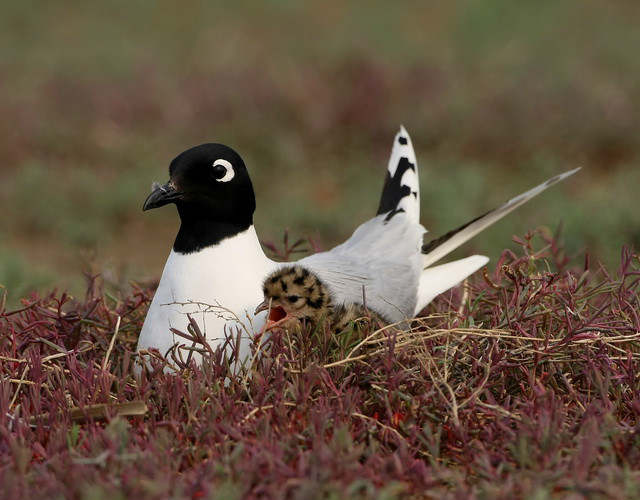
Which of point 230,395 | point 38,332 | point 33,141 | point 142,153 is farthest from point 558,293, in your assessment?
point 33,141

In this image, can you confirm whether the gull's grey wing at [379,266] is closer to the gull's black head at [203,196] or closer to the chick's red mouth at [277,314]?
the chick's red mouth at [277,314]

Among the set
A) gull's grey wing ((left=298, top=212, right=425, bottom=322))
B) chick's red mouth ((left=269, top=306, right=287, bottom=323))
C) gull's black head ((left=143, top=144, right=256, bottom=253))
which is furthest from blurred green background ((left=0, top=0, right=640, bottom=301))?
chick's red mouth ((left=269, top=306, right=287, bottom=323))

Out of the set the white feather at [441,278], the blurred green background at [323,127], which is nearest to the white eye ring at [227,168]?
the white feather at [441,278]

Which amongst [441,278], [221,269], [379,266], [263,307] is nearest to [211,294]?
[221,269]

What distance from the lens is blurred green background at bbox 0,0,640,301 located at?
7484 mm

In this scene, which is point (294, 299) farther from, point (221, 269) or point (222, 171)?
point (222, 171)

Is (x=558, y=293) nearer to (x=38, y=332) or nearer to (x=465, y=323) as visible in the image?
(x=465, y=323)

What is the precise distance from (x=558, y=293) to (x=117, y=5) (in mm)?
11194

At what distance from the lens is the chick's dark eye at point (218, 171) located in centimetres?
370

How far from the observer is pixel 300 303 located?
3.45 m

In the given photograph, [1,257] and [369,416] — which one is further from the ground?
[1,257]

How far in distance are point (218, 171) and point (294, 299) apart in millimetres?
597

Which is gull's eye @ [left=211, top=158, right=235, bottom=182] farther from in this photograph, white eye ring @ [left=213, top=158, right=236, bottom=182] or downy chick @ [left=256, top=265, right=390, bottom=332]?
downy chick @ [left=256, top=265, right=390, bottom=332]

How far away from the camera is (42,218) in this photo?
25.9 ft
